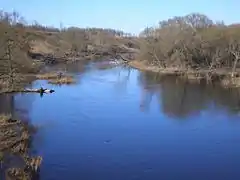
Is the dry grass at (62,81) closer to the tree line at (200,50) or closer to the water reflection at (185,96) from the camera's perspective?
the water reflection at (185,96)

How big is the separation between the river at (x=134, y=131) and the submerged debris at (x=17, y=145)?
16.4 inches

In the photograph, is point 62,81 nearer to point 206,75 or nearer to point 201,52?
point 206,75

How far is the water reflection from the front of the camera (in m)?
25.9

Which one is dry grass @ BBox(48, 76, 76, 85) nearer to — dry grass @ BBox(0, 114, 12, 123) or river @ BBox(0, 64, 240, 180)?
river @ BBox(0, 64, 240, 180)

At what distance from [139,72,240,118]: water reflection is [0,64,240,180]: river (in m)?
0.06

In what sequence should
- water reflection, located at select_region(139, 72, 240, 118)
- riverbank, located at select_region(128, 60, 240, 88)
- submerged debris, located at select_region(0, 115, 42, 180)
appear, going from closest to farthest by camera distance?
1. submerged debris, located at select_region(0, 115, 42, 180)
2. water reflection, located at select_region(139, 72, 240, 118)
3. riverbank, located at select_region(128, 60, 240, 88)

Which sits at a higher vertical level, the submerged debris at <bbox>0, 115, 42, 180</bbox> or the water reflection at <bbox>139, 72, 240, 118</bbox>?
the submerged debris at <bbox>0, 115, 42, 180</bbox>

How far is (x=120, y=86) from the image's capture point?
35.6 metres

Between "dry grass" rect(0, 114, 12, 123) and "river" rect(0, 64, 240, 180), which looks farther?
"dry grass" rect(0, 114, 12, 123)

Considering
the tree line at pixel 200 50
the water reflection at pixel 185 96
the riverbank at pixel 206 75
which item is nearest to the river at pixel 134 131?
the water reflection at pixel 185 96

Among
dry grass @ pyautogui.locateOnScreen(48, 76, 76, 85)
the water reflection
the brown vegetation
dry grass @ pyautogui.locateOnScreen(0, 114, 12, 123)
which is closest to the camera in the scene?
dry grass @ pyautogui.locateOnScreen(0, 114, 12, 123)

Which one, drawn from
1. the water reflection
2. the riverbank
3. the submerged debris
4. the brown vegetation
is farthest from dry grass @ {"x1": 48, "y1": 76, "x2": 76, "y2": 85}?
the submerged debris

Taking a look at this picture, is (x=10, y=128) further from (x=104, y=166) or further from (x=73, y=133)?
(x=104, y=166)

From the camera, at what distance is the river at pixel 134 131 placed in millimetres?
14820
